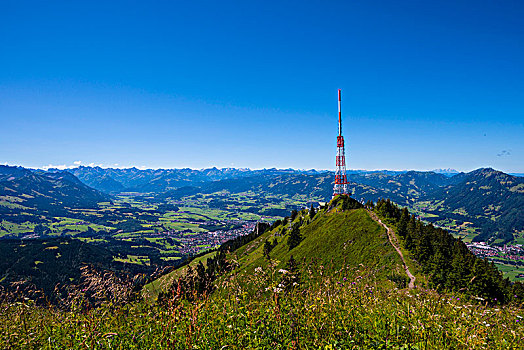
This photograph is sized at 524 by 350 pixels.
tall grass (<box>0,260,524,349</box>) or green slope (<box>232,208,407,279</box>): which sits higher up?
tall grass (<box>0,260,524,349</box>)

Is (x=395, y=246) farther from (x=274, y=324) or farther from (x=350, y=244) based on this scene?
(x=274, y=324)

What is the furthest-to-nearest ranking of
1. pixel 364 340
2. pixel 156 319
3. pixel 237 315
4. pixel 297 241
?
pixel 297 241 < pixel 156 319 < pixel 237 315 < pixel 364 340

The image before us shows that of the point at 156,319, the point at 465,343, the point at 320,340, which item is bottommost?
the point at 156,319

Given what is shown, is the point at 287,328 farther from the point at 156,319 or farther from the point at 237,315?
the point at 156,319

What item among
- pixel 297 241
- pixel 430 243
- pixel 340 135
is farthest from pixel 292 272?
pixel 340 135

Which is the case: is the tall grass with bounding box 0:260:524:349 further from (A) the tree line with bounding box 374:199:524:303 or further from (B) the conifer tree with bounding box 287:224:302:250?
(B) the conifer tree with bounding box 287:224:302:250

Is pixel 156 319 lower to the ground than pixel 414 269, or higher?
higher

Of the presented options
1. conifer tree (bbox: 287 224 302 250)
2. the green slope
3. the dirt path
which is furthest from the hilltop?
conifer tree (bbox: 287 224 302 250)

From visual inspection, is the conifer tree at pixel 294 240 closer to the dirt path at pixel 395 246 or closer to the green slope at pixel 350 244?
the green slope at pixel 350 244

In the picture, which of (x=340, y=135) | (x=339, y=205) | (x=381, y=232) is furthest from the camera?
(x=339, y=205)

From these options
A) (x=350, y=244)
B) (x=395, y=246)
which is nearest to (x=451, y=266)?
(x=395, y=246)

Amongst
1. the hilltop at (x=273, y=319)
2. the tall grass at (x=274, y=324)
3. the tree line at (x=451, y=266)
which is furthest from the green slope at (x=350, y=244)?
the tall grass at (x=274, y=324)

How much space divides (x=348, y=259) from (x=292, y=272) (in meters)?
58.8

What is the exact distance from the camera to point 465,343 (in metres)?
4.42
